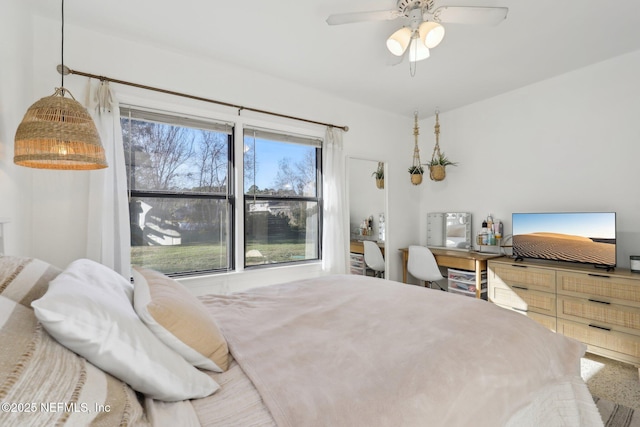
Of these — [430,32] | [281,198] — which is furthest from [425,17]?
[281,198]

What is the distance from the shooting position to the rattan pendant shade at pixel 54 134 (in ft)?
4.40

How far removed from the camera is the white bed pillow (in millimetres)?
687

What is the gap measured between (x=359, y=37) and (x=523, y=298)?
285 centimetres

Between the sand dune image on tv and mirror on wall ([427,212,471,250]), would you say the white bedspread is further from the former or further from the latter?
mirror on wall ([427,212,471,250])

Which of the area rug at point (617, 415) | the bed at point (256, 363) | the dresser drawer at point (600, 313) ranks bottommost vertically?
the area rug at point (617, 415)

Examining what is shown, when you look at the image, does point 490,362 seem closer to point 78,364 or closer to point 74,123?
point 78,364

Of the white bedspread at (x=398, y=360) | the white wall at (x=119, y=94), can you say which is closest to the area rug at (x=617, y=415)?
the white bedspread at (x=398, y=360)

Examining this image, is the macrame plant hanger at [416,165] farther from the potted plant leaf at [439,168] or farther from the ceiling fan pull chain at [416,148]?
the potted plant leaf at [439,168]

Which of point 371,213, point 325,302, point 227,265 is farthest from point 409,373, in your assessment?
point 371,213

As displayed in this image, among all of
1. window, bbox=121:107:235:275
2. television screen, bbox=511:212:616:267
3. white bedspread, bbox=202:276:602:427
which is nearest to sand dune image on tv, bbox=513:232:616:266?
television screen, bbox=511:212:616:267

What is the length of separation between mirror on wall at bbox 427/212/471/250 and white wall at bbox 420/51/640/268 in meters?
0.11

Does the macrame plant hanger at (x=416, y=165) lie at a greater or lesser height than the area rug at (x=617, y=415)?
greater

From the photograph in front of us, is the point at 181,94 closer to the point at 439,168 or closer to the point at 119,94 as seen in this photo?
the point at 119,94

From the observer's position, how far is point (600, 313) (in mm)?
2512
